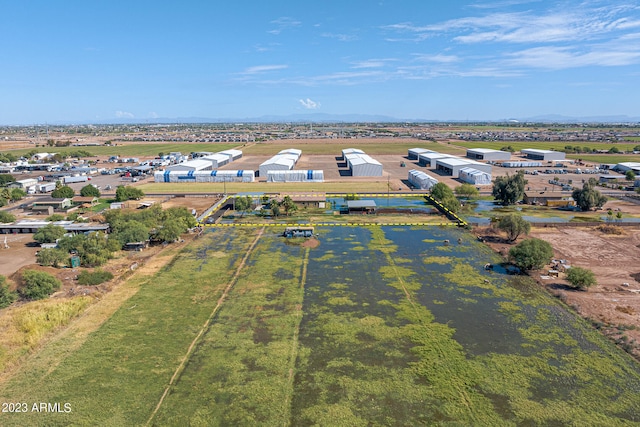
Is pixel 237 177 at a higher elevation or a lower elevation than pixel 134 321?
higher

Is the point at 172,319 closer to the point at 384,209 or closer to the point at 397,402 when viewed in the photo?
the point at 397,402

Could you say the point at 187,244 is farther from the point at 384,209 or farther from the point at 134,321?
the point at 384,209

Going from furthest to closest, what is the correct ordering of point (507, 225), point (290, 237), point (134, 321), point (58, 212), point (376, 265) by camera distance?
point (58, 212), point (290, 237), point (507, 225), point (376, 265), point (134, 321)

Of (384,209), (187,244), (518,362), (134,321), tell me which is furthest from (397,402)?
(384,209)

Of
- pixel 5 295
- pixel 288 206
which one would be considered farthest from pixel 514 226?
pixel 5 295

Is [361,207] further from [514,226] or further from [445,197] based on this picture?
[514,226]

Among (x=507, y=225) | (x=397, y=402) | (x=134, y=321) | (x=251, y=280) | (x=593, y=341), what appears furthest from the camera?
(x=507, y=225)

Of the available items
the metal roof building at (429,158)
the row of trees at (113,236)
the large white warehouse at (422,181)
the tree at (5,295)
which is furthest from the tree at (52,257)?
the metal roof building at (429,158)

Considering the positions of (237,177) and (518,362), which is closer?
(518,362)
